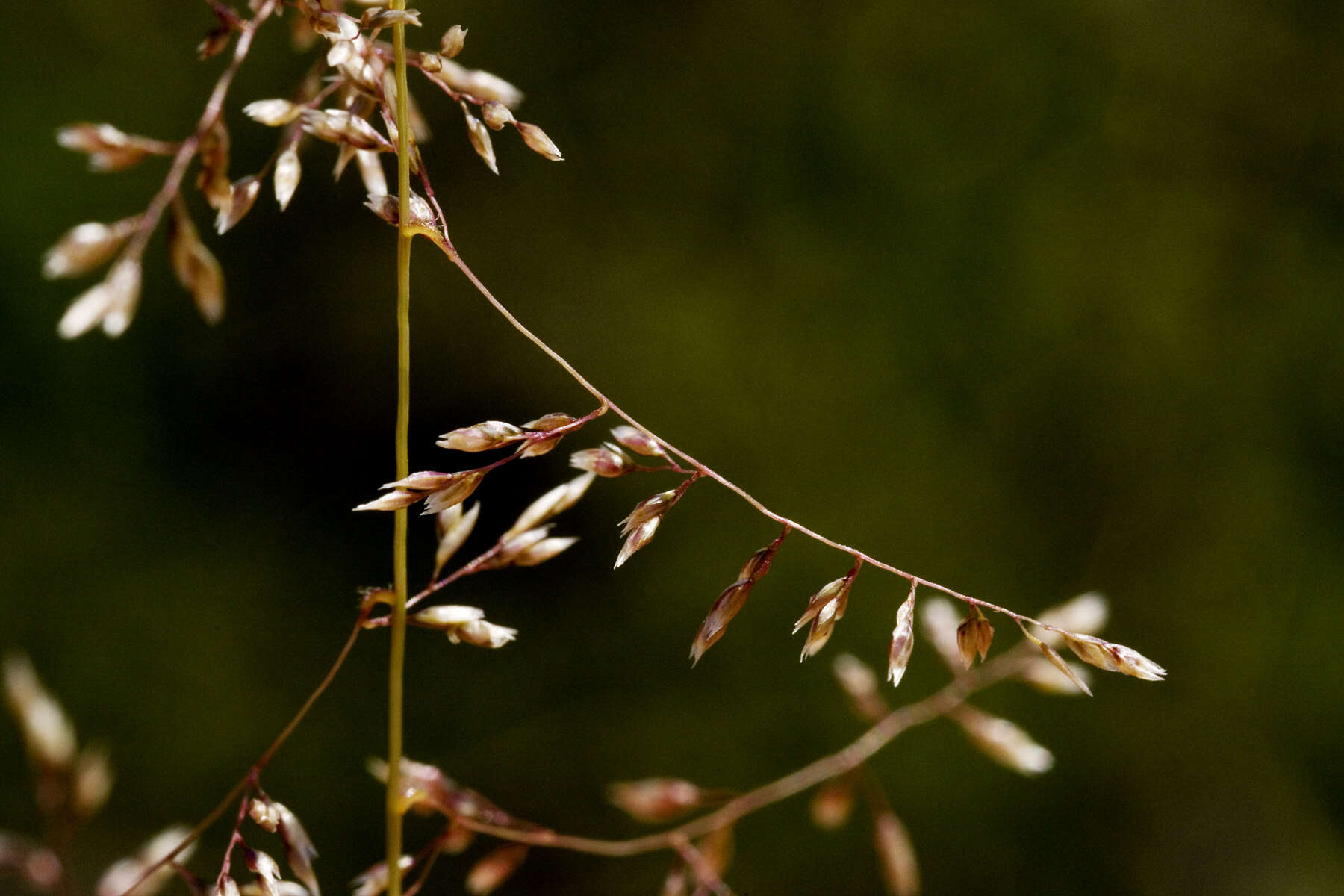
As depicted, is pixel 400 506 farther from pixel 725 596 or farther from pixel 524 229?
pixel 524 229

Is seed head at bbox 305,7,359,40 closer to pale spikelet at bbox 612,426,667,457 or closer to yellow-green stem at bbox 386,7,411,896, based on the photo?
yellow-green stem at bbox 386,7,411,896

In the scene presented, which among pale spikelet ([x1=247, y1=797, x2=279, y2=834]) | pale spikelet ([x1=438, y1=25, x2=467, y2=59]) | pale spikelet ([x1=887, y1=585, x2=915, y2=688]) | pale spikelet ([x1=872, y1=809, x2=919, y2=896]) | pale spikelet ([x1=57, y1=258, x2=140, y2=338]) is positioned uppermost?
pale spikelet ([x1=438, y1=25, x2=467, y2=59])

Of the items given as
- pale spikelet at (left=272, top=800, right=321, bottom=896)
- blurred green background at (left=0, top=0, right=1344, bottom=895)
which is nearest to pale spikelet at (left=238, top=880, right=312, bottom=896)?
pale spikelet at (left=272, top=800, right=321, bottom=896)

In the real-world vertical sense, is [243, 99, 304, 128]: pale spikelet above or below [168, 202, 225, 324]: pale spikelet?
above

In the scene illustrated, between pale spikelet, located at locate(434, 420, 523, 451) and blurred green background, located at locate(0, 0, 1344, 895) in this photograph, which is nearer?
pale spikelet, located at locate(434, 420, 523, 451)

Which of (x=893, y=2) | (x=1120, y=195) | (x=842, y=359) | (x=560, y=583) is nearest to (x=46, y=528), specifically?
(x=560, y=583)

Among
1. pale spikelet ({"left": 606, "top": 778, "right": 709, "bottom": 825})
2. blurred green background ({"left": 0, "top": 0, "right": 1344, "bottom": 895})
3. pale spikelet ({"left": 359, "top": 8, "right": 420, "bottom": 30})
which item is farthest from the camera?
blurred green background ({"left": 0, "top": 0, "right": 1344, "bottom": 895})
